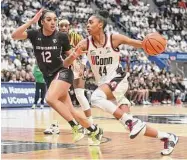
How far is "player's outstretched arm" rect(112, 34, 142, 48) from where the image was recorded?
24.1 ft

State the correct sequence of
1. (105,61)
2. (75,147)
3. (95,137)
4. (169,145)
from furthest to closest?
(95,137) < (105,61) < (75,147) < (169,145)

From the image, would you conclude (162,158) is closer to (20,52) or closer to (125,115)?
(125,115)

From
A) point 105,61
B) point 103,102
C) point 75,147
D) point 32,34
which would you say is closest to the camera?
point 103,102

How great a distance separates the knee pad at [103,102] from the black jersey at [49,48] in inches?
63.4

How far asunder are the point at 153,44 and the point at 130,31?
23.5 metres

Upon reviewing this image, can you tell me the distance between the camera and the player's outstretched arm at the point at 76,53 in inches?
294

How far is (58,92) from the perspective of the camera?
830 cm

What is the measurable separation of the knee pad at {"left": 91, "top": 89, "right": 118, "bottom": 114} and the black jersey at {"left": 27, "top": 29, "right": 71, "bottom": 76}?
5.29 ft

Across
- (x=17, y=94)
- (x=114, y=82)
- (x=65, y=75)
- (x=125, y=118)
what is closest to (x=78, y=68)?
(x=65, y=75)

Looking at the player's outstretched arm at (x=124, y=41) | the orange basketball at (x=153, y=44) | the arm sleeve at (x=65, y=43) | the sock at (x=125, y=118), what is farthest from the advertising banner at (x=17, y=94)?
the sock at (x=125, y=118)

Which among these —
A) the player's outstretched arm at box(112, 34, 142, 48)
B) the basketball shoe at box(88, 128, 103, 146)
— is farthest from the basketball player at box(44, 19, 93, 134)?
the player's outstretched arm at box(112, 34, 142, 48)

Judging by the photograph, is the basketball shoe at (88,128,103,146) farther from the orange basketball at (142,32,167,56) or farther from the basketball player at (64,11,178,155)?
the orange basketball at (142,32,167,56)

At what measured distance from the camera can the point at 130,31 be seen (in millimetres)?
30766

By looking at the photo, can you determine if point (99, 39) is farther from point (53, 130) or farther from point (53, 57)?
point (53, 130)
